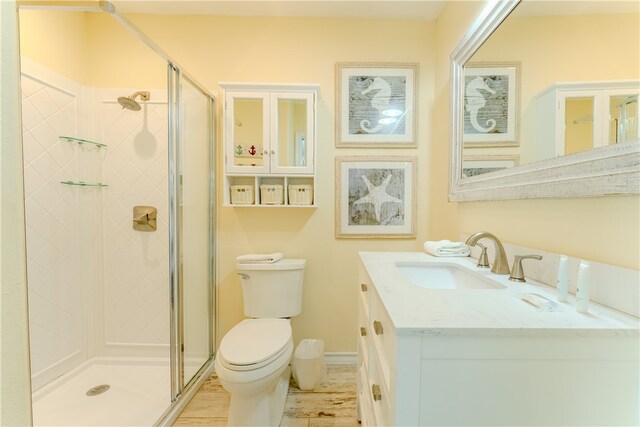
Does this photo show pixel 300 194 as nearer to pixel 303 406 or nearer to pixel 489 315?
pixel 303 406

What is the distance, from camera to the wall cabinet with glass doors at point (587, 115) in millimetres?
669

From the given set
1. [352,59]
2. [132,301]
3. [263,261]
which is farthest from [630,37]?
[132,301]

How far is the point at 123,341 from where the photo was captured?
1957 mm

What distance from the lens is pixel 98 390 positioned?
1678mm

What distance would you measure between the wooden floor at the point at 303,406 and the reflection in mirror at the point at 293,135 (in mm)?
1406

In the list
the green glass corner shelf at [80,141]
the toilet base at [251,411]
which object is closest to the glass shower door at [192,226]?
the toilet base at [251,411]

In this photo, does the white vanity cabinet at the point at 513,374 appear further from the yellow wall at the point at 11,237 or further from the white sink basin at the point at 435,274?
the yellow wall at the point at 11,237

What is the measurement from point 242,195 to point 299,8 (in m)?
1.29

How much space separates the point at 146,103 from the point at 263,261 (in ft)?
4.46

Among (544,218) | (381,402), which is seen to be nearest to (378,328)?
(381,402)

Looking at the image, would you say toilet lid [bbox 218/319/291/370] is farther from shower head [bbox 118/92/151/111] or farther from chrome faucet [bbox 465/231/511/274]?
shower head [bbox 118/92/151/111]

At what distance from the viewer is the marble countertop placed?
1.81ft

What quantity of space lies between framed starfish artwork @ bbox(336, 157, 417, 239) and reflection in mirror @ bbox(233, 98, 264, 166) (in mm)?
554

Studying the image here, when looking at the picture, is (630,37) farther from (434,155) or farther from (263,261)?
(263,261)
